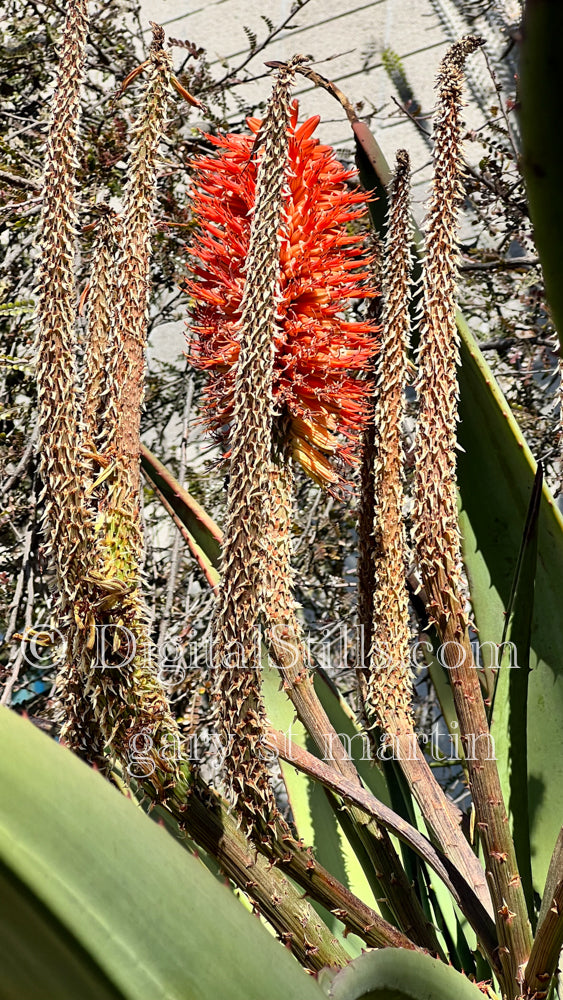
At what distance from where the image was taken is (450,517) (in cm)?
77

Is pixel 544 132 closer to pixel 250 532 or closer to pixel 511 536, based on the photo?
pixel 250 532

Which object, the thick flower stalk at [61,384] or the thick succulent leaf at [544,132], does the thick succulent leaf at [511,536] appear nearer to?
the thick flower stalk at [61,384]

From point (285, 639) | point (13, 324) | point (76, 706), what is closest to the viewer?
point (76, 706)

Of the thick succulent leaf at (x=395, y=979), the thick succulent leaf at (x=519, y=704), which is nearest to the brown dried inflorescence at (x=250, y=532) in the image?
the thick succulent leaf at (x=395, y=979)

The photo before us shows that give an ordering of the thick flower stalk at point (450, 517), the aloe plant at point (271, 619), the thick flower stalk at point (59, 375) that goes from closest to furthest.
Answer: the aloe plant at point (271, 619), the thick flower stalk at point (59, 375), the thick flower stalk at point (450, 517)

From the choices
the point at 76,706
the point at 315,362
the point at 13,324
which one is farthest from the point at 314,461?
the point at 13,324

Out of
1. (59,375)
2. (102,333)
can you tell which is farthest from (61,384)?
(102,333)

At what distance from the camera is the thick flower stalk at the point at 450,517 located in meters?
0.72

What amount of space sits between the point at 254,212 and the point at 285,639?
332 mm

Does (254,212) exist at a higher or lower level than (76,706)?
higher

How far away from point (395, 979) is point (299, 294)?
21.6 inches

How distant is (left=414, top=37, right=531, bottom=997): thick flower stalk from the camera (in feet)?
2.35

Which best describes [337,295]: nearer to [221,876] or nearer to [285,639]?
[285,639]

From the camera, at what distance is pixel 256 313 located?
23.0 inches
